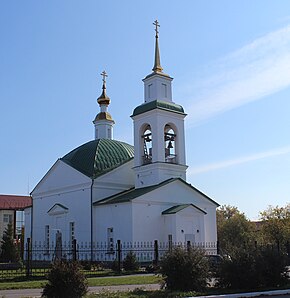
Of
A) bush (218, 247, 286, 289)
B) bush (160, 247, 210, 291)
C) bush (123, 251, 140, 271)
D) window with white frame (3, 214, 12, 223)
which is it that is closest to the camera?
bush (160, 247, 210, 291)

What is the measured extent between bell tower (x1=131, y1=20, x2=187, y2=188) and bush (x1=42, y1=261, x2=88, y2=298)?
2107cm

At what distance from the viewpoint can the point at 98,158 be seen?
1446 inches

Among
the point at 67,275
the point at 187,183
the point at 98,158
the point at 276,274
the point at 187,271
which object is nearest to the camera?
the point at 67,275

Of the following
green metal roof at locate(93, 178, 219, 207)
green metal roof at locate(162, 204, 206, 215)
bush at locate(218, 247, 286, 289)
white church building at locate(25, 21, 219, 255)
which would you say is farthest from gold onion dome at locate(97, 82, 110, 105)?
bush at locate(218, 247, 286, 289)

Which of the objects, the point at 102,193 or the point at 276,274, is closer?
the point at 276,274

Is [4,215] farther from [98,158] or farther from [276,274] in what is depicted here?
[276,274]

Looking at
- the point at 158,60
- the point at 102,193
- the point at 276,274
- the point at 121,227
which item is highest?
the point at 158,60

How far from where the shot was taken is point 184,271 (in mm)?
14602

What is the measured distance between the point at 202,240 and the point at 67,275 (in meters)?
21.8

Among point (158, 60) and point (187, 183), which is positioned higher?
point (158, 60)

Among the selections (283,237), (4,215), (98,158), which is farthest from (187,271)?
(4,215)

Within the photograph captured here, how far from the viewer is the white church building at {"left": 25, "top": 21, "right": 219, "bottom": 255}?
31562 mm

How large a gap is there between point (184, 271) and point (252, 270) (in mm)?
2209

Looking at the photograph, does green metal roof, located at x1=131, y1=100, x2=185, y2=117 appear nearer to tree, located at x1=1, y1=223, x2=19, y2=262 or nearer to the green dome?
the green dome
